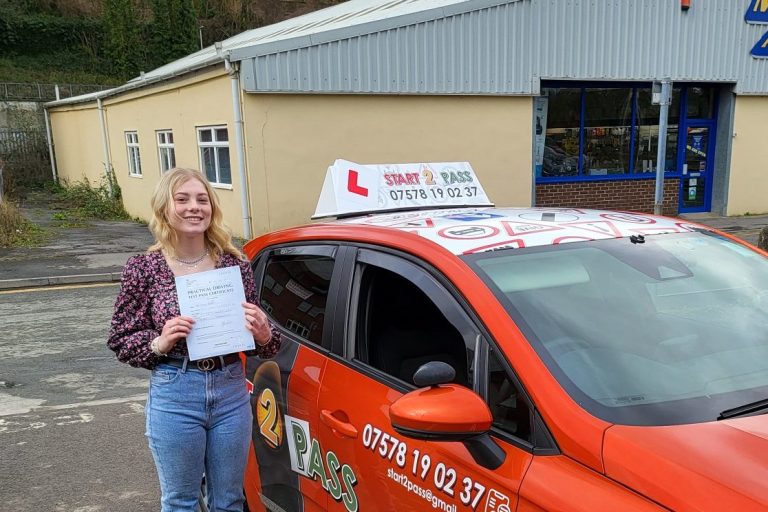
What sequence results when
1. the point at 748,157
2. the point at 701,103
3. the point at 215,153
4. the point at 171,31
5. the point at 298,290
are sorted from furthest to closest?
the point at 171,31
the point at 701,103
the point at 748,157
the point at 215,153
the point at 298,290

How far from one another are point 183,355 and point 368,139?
11.4m

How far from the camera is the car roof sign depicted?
374cm

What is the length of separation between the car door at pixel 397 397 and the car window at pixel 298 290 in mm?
214

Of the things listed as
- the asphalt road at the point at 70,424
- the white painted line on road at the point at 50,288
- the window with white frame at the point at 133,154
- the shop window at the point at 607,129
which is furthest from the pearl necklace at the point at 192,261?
the window with white frame at the point at 133,154

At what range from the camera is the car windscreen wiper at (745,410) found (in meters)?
1.69

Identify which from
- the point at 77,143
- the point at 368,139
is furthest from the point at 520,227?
the point at 77,143

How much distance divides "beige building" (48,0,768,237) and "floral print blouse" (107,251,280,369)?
9928 mm

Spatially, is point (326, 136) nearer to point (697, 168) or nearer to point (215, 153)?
point (215, 153)

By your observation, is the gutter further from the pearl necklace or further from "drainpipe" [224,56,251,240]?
the pearl necklace

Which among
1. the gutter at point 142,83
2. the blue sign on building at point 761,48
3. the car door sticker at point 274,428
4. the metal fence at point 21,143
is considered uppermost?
the blue sign on building at point 761,48

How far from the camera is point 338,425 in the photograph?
89.9 inches

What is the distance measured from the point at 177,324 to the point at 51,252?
492 inches

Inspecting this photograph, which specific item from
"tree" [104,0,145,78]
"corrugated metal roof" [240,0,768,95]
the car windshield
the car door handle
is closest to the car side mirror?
the car windshield

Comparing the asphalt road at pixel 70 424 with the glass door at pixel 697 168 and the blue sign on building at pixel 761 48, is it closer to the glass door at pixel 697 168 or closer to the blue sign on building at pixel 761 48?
the glass door at pixel 697 168
